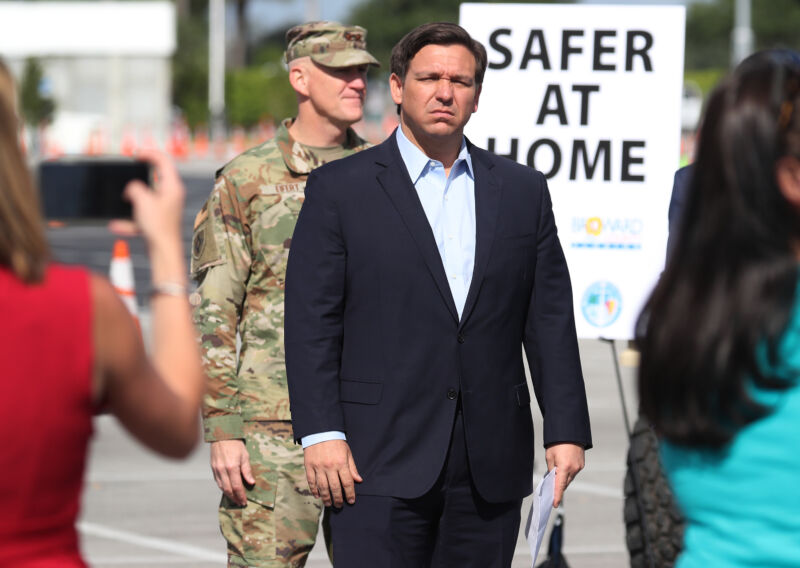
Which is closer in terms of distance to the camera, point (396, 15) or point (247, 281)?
point (247, 281)

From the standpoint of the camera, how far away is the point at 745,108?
86.0 inches

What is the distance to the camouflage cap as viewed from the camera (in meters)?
5.07

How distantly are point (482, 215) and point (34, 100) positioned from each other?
39.2 m

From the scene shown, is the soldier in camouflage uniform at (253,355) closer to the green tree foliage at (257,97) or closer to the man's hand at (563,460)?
the man's hand at (563,460)

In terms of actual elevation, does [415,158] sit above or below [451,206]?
above

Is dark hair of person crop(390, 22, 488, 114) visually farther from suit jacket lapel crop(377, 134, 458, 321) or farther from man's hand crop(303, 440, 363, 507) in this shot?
man's hand crop(303, 440, 363, 507)

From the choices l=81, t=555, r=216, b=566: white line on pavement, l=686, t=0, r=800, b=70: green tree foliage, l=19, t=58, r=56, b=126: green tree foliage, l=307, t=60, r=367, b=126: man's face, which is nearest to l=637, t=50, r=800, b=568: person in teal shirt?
l=307, t=60, r=367, b=126: man's face

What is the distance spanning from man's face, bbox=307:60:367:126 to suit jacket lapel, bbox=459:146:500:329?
0.88 meters

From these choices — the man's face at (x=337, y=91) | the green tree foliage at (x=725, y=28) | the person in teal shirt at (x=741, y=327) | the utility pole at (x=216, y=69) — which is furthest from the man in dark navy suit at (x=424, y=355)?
the green tree foliage at (x=725, y=28)

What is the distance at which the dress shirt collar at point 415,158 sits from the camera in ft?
13.6

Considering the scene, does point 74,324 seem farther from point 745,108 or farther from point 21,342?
point 745,108

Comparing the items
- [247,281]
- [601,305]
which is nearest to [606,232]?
[601,305]

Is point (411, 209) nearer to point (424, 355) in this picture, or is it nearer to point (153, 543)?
point (424, 355)

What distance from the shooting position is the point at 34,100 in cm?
4156
